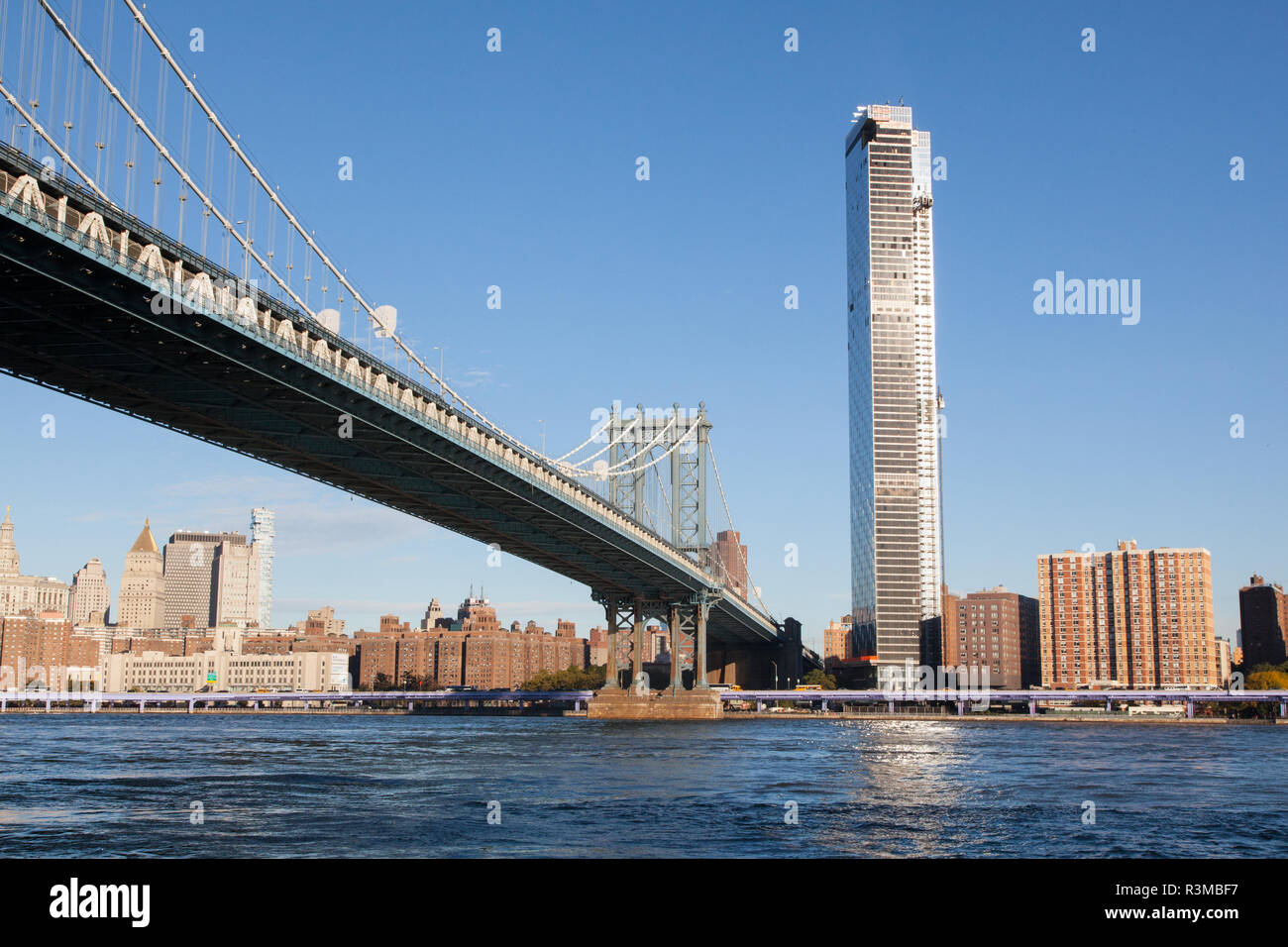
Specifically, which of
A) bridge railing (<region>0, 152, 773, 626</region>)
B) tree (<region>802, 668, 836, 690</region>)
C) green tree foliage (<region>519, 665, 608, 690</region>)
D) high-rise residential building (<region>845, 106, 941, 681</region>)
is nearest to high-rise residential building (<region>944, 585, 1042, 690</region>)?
high-rise residential building (<region>845, 106, 941, 681</region>)

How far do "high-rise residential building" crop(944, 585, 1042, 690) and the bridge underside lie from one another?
82.2 metres

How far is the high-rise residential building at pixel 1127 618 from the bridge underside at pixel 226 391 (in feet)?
270

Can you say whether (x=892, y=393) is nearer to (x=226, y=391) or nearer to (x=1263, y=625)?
(x=1263, y=625)

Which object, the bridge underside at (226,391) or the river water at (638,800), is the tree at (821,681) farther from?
the river water at (638,800)

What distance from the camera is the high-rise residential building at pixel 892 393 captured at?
13612 centimetres

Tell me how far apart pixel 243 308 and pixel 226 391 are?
525 centimetres

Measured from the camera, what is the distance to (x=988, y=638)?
13712 centimetres

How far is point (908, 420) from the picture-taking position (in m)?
139

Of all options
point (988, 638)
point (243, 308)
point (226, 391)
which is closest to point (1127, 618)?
point (988, 638)

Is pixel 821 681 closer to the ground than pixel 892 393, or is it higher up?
closer to the ground

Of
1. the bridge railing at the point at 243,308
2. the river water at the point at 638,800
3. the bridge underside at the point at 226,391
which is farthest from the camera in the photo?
the bridge underside at the point at 226,391

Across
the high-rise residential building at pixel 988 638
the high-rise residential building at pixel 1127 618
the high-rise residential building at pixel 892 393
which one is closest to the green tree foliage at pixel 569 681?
the high-rise residential building at pixel 892 393

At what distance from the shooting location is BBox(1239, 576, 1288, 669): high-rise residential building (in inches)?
5787
